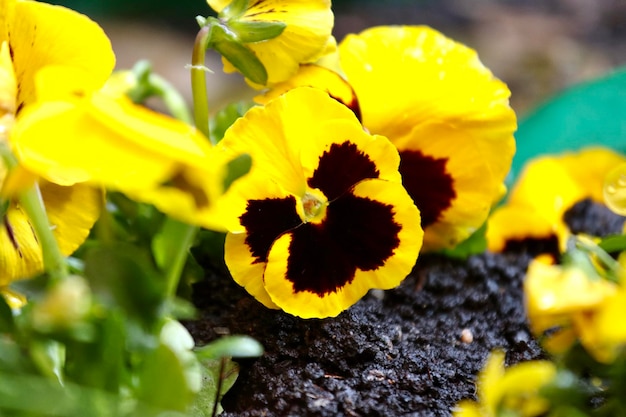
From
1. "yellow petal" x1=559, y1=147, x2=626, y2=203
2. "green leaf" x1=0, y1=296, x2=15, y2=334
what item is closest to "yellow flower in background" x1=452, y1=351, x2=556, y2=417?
"green leaf" x1=0, y1=296, x2=15, y2=334

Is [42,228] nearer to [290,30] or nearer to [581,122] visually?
[290,30]

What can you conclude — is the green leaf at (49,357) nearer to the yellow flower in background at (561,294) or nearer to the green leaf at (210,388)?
the green leaf at (210,388)

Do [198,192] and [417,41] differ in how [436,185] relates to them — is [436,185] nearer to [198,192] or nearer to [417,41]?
[417,41]

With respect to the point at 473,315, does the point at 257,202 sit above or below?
above

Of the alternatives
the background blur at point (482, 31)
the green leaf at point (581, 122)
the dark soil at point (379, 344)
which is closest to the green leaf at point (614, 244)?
the dark soil at point (379, 344)

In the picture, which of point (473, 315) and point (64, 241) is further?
point (473, 315)

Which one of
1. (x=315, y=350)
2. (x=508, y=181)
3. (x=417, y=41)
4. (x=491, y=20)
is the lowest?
(x=491, y=20)

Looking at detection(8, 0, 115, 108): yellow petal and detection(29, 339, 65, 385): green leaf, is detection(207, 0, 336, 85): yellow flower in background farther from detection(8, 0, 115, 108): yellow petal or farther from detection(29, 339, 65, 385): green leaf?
detection(29, 339, 65, 385): green leaf

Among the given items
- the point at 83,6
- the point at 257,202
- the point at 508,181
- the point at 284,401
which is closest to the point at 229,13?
the point at 257,202

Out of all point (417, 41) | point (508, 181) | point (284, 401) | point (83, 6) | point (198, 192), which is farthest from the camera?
point (83, 6)
